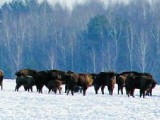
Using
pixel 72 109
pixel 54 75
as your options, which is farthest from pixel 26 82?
pixel 72 109

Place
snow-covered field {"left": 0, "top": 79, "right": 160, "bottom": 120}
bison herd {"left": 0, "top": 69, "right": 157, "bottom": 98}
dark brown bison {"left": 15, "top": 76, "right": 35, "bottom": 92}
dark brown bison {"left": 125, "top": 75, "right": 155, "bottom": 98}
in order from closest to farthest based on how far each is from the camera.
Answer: snow-covered field {"left": 0, "top": 79, "right": 160, "bottom": 120}, dark brown bison {"left": 125, "top": 75, "right": 155, "bottom": 98}, bison herd {"left": 0, "top": 69, "right": 157, "bottom": 98}, dark brown bison {"left": 15, "top": 76, "right": 35, "bottom": 92}

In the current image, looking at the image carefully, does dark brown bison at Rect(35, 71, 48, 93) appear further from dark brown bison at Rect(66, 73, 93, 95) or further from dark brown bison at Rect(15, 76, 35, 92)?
dark brown bison at Rect(66, 73, 93, 95)

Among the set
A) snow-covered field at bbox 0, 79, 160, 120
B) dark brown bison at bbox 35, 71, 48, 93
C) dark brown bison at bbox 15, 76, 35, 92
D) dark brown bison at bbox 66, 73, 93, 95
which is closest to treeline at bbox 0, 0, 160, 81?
dark brown bison at bbox 35, 71, 48, 93

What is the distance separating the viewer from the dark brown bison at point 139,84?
35.9 m

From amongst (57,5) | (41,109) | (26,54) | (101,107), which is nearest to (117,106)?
(101,107)

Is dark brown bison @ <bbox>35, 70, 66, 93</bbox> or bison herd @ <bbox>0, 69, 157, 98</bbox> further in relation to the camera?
dark brown bison @ <bbox>35, 70, 66, 93</bbox>

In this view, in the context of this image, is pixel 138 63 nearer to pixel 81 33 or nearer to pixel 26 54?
pixel 81 33

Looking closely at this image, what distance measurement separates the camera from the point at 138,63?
338 feet

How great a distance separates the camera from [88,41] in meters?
112

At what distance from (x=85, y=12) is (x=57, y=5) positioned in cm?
2675

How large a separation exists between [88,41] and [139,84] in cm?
7561

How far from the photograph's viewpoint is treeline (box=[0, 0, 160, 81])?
10719 centimetres

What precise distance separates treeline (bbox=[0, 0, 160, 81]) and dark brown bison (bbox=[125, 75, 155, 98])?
204ft

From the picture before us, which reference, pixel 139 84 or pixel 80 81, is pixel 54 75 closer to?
pixel 80 81
